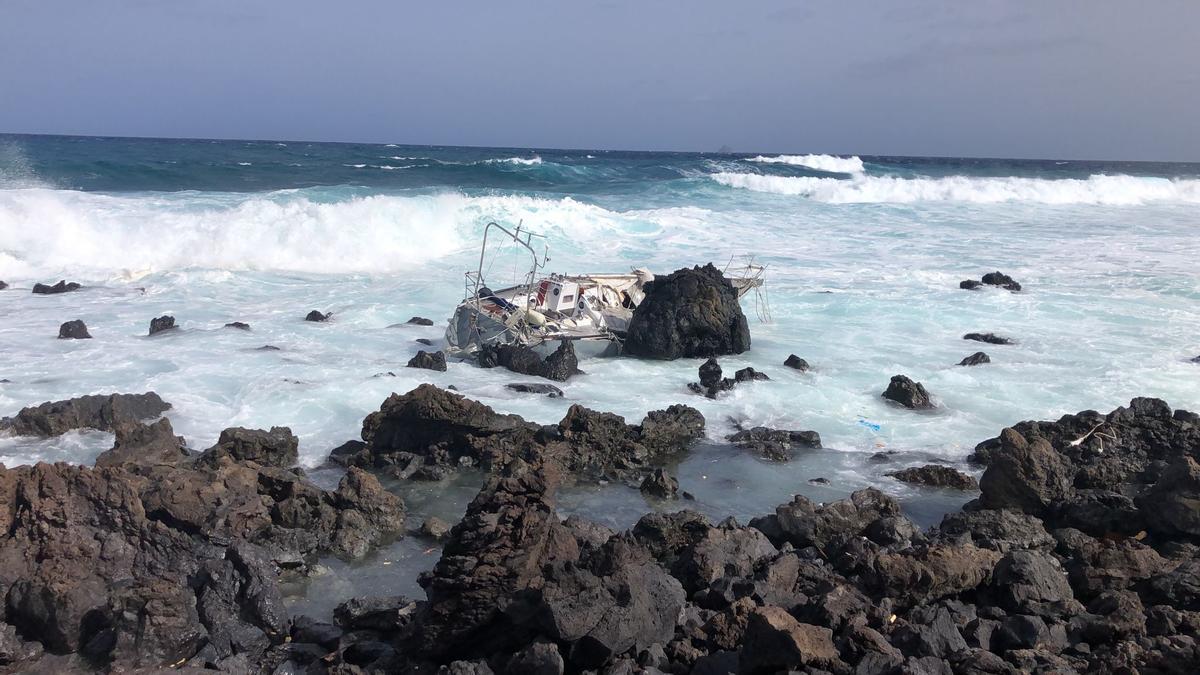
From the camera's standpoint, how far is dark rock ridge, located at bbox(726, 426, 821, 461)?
39.0 ft

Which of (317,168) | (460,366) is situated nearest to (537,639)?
(460,366)

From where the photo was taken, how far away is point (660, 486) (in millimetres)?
10430

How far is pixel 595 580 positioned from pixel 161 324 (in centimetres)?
1458

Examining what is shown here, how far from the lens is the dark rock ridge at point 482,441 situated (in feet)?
36.7

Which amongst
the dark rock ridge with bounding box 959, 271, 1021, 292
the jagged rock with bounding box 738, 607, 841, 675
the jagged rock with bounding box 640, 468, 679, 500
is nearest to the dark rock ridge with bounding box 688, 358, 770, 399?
the jagged rock with bounding box 640, 468, 679, 500

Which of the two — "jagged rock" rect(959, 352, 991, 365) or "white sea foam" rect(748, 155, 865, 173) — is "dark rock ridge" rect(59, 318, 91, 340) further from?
"white sea foam" rect(748, 155, 865, 173)

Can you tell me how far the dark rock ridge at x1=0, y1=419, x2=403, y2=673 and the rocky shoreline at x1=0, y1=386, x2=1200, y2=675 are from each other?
2 cm

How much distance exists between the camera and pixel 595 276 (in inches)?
740

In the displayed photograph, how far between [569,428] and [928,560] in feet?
17.2

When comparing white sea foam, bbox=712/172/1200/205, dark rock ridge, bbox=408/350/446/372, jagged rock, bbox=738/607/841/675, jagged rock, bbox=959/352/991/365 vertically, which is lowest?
dark rock ridge, bbox=408/350/446/372

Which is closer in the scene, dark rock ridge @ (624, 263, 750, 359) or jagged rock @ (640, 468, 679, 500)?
jagged rock @ (640, 468, 679, 500)

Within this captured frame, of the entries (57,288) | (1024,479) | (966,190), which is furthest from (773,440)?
(966,190)

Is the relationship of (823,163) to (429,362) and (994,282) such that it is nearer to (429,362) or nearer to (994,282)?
(994,282)

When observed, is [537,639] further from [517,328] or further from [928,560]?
[517,328]
